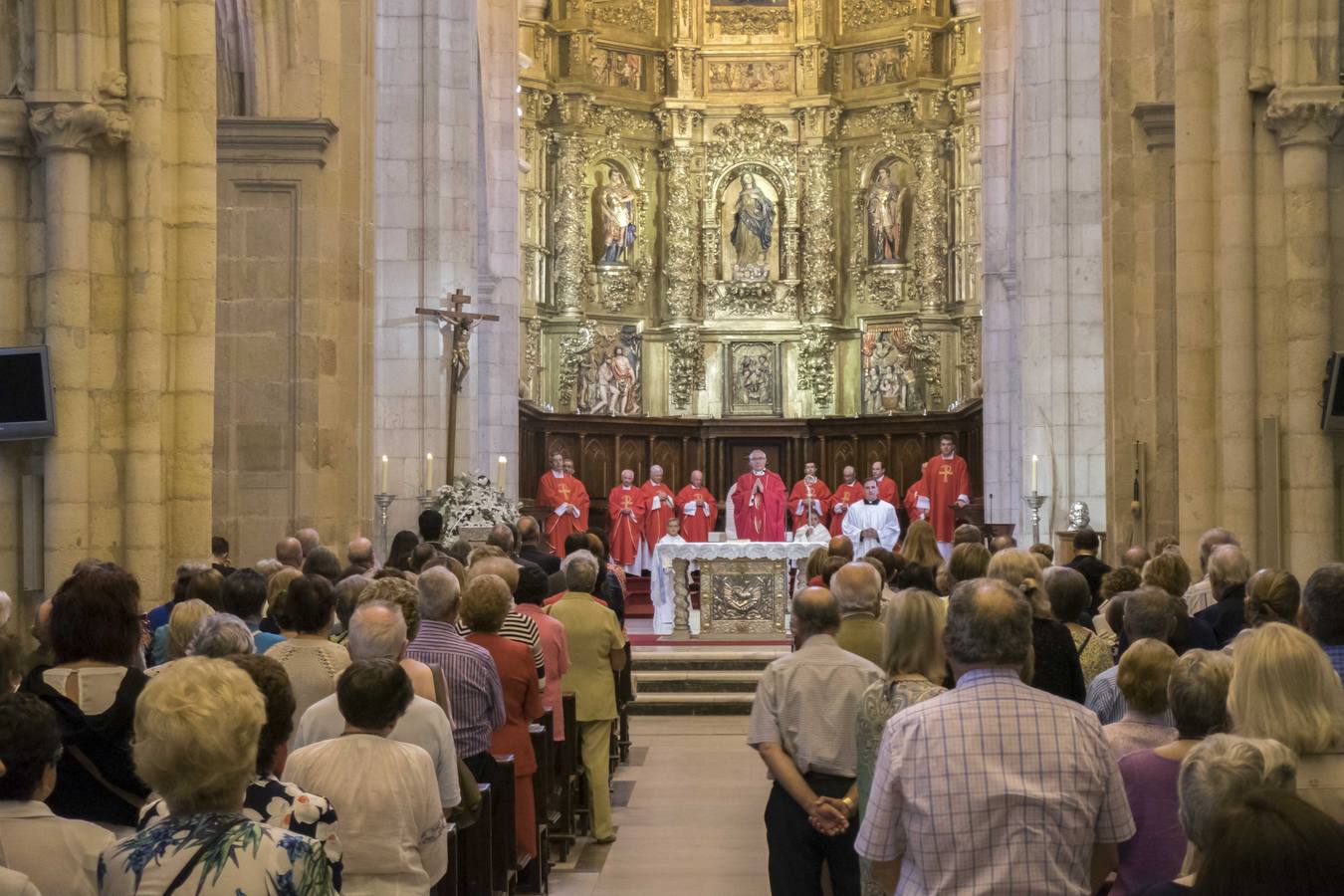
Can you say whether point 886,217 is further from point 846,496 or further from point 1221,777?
point 1221,777

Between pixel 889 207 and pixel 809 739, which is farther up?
pixel 889 207

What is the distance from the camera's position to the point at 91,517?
1102 centimetres

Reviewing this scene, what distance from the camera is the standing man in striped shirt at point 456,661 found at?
7.25 meters

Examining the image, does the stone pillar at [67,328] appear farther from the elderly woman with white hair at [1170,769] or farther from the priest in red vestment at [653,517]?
the priest in red vestment at [653,517]

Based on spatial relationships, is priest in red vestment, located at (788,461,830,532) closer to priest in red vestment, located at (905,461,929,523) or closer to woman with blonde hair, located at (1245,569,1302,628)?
priest in red vestment, located at (905,461,929,523)

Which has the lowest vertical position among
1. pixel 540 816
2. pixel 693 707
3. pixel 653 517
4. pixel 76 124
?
pixel 693 707

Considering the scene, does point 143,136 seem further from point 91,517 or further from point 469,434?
point 469,434

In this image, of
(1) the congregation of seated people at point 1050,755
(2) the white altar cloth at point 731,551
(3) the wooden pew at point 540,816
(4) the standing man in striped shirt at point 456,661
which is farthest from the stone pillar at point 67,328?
(2) the white altar cloth at point 731,551

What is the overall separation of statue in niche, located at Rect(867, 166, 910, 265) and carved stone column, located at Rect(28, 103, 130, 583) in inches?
820

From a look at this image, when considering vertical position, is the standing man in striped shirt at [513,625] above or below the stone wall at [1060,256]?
below

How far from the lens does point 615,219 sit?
3092cm

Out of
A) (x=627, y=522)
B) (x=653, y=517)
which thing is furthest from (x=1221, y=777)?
(x=627, y=522)

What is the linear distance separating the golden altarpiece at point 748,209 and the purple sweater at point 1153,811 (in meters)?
25.0

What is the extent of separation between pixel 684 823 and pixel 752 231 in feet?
67.9
